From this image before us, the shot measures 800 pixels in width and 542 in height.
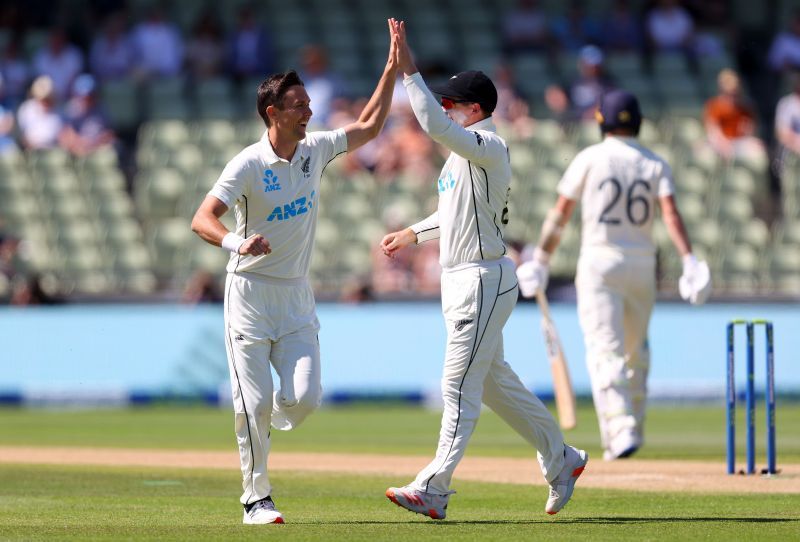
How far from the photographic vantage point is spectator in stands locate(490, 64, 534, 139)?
71.9ft

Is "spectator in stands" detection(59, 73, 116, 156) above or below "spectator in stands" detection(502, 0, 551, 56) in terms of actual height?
below

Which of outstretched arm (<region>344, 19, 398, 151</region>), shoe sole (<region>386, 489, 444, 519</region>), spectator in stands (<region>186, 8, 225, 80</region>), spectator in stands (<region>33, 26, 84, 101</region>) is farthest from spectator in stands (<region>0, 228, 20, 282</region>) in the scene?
shoe sole (<region>386, 489, 444, 519</region>)

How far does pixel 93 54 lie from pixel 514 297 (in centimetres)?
1637

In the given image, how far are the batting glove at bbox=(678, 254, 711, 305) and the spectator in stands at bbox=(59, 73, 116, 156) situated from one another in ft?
41.0

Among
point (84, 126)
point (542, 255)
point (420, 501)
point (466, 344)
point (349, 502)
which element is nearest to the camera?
point (420, 501)

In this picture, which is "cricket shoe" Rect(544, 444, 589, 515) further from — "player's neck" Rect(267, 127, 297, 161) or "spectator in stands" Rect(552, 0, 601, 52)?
"spectator in stands" Rect(552, 0, 601, 52)

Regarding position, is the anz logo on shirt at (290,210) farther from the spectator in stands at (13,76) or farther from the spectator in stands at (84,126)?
the spectator in stands at (13,76)

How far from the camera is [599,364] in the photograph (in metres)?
11.4

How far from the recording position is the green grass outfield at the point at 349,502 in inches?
299

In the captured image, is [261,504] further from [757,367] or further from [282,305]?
[757,367]

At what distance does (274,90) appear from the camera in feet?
27.2

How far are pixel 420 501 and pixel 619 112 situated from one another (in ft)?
15.4

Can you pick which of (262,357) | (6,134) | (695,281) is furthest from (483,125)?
(6,134)

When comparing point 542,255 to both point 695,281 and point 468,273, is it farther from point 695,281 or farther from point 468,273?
point 468,273
